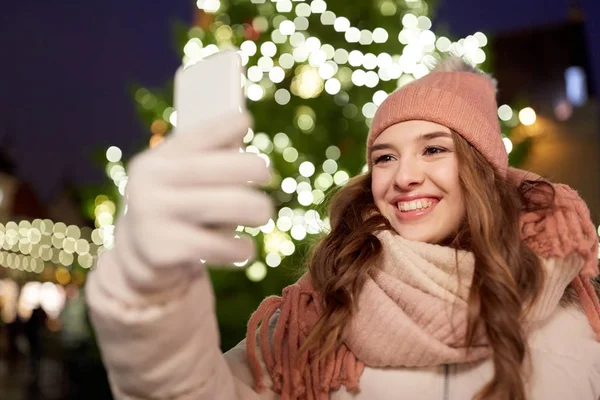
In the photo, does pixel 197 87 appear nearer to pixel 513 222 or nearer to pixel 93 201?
pixel 513 222

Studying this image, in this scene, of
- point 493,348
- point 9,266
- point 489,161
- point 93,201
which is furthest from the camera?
point 9,266

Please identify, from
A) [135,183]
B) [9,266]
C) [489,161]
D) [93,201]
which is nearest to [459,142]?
[489,161]

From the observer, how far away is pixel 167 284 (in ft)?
3.18

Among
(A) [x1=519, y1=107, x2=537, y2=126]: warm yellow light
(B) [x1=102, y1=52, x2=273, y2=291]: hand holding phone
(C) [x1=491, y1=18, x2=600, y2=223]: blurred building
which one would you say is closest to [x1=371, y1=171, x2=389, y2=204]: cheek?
(B) [x1=102, y1=52, x2=273, y2=291]: hand holding phone

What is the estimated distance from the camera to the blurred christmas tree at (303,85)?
4.41 meters

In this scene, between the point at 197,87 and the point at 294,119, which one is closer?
the point at 197,87

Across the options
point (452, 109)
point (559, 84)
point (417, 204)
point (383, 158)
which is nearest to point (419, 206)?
point (417, 204)

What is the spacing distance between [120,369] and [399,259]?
3.04 feet

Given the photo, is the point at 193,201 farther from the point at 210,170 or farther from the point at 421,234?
the point at 421,234

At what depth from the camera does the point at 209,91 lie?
946mm

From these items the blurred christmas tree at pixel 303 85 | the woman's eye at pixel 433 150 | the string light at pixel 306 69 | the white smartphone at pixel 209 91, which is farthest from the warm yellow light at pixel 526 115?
the white smartphone at pixel 209 91

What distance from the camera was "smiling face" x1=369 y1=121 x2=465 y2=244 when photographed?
1.79 meters

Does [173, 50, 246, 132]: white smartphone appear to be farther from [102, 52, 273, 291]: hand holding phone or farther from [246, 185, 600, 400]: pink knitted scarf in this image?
[246, 185, 600, 400]: pink knitted scarf

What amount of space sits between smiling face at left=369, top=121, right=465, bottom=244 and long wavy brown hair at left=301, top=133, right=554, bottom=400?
0.14 feet
